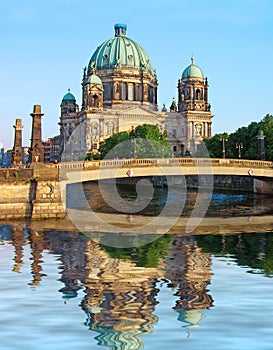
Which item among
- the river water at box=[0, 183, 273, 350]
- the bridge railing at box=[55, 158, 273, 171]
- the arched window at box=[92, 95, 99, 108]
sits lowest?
the river water at box=[0, 183, 273, 350]

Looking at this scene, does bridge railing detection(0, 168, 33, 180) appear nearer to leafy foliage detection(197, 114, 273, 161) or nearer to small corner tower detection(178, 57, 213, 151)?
leafy foliage detection(197, 114, 273, 161)

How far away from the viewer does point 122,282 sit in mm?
16281

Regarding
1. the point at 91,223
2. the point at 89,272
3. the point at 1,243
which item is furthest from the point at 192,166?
the point at 89,272

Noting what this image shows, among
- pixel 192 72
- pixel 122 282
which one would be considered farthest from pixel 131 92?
pixel 122 282

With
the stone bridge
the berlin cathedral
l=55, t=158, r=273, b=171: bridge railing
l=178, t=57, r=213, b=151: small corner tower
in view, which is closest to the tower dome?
the berlin cathedral

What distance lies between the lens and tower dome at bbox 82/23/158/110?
128500 millimetres

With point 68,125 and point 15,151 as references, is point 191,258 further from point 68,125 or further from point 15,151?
point 68,125

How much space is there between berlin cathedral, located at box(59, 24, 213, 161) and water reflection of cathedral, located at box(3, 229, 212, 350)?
90185 millimetres

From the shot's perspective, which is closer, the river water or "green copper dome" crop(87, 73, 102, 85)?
the river water

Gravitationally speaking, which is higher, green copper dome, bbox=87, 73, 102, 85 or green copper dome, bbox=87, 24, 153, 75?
green copper dome, bbox=87, 24, 153, 75

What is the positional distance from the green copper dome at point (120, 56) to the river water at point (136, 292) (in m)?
108

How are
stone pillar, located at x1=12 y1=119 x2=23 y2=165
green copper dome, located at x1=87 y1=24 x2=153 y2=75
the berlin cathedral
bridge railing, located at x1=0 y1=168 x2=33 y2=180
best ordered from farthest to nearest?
green copper dome, located at x1=87 y1=24 x2=153 y2=75 < the berlin cathedral < stone pillar, located at x1=12 y1=119 x2=23 y2=165 < bridge railing, located at x1=0 y1=168 x2=33 y2=180

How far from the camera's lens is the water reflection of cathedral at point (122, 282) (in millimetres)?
12039

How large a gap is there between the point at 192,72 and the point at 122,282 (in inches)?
4190
